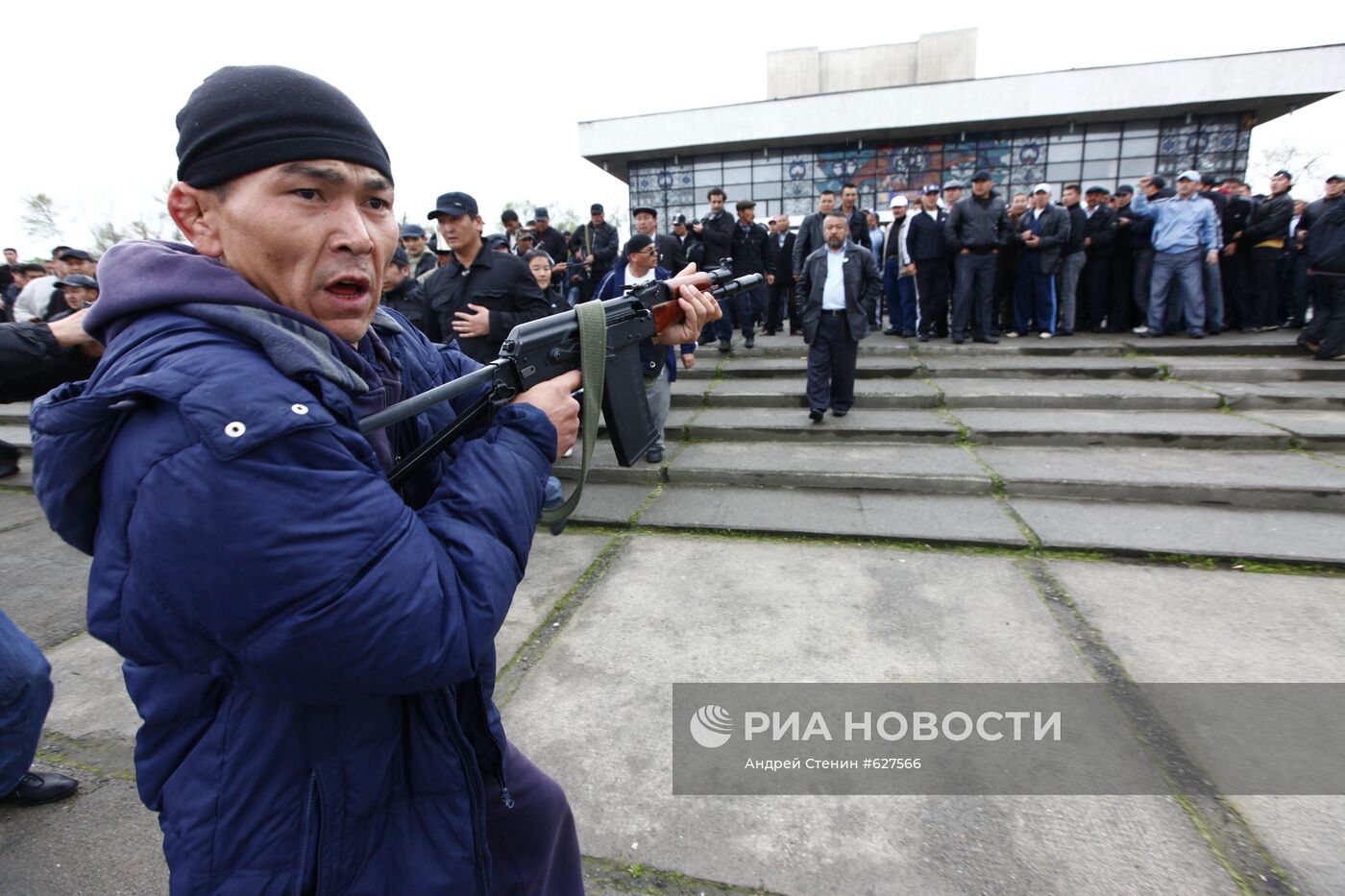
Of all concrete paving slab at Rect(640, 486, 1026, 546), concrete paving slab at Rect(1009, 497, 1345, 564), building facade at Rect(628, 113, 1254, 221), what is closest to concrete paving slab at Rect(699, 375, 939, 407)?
concrete paving slab at Rect(640, 486, 1026, 546)

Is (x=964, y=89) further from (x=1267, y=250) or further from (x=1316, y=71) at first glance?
(x=1267, y=250)

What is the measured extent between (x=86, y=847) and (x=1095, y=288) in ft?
35.1

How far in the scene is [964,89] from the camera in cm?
2302

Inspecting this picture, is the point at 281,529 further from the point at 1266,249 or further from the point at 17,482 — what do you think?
the point at 1266,249

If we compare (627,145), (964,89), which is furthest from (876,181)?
(627,145)

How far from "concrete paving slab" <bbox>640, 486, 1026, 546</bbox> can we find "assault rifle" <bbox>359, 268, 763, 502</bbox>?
7.80 ft

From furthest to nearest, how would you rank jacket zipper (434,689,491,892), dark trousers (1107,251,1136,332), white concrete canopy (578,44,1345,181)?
white concrete canopy (578,44,1345,181) < dark trousers (1107,251,1136,332) < jacket zipper (434,689,491,892)

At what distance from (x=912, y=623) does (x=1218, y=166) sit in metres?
27.9

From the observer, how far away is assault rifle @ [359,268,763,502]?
1187 mm

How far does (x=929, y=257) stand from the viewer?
8539mm

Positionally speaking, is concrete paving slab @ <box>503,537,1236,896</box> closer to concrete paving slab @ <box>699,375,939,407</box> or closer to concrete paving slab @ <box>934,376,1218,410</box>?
concrete paving slab @ <box>699,375,939,407</box>

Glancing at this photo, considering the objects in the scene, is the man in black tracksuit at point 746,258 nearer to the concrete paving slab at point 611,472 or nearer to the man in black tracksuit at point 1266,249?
the concrete paving slab at point 611,472

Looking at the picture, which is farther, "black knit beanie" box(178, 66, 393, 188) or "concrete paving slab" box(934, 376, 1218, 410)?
"concrete paving slab" box(934, 376, 1218, 410)

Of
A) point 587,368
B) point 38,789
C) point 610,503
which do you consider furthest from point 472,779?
point 610,503
